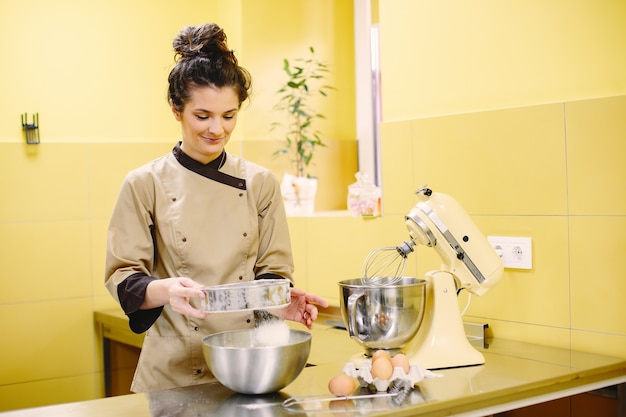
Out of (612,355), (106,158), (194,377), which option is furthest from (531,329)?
(106,158)

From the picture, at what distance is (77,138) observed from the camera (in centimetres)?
299

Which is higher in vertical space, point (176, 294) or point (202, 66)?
point (202, 66)

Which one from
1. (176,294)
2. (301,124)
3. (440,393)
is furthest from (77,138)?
(440,393)

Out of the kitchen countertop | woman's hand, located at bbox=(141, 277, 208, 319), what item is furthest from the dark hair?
the kitchen countertop

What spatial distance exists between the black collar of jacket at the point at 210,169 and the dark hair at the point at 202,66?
0.13 metres

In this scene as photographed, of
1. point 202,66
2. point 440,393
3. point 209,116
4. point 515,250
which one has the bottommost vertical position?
point 440,393

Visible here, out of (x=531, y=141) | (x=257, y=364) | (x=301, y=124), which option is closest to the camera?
(x=257, y=364)

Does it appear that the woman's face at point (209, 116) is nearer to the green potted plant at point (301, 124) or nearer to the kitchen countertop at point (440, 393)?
the kitchen countertop at point (440, 393)

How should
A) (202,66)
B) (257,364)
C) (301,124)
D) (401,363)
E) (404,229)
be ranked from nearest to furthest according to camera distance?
(257,364) → (401,363) → (202,66) → (404,229) → (301,124)

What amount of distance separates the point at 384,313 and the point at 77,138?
1.73 meters

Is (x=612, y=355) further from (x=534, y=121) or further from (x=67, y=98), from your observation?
(x=67, y=98)

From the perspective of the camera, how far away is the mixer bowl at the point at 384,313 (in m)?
1.70

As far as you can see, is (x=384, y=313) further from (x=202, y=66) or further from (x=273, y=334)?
(x=202, y=66)

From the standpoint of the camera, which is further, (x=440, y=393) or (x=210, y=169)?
(x=210, y=169)
